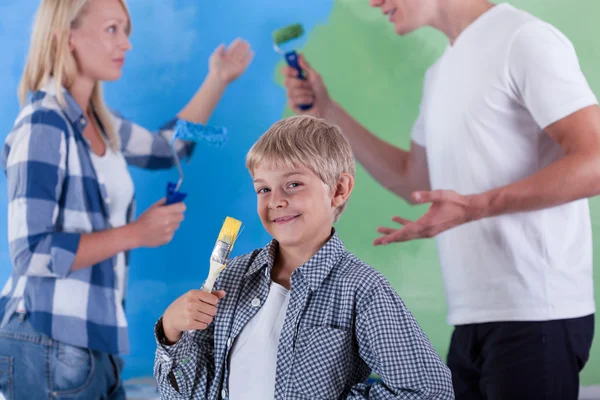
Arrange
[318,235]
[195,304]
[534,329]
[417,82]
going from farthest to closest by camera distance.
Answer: [417,82]
[534,329]
[318,235]
[195,304]

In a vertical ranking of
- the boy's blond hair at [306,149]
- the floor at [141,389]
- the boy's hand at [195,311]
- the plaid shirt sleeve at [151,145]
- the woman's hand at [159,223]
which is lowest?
the floor at [141,389]

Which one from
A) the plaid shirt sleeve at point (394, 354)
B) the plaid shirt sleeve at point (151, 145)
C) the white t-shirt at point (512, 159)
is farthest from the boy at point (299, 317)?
the plaid shirt sleeve at point (151, 145)

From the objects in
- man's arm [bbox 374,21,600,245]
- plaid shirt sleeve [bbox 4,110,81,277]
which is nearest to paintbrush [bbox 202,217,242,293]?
man's arm [bbox 374,21,600,245]

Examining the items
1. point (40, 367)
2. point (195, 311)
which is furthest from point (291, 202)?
point (40, 367)

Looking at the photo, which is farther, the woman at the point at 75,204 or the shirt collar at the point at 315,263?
the woman at the point at 75,204

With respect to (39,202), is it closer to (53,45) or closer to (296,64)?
(53,45)

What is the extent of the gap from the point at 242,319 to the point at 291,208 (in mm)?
211

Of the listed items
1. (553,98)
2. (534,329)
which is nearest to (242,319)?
(534,329)

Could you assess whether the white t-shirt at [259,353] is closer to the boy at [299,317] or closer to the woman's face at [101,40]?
the boy at [299,317]

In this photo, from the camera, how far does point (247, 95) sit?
6.95 ft

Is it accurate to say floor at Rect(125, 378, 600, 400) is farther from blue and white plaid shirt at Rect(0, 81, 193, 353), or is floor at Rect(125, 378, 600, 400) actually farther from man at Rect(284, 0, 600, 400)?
man at Rect(284, 0, 600, 400)

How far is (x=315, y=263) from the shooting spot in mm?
1186

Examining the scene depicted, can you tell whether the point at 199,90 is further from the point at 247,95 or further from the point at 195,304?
the point at 195,304

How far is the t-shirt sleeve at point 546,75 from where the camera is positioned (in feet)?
5.56
